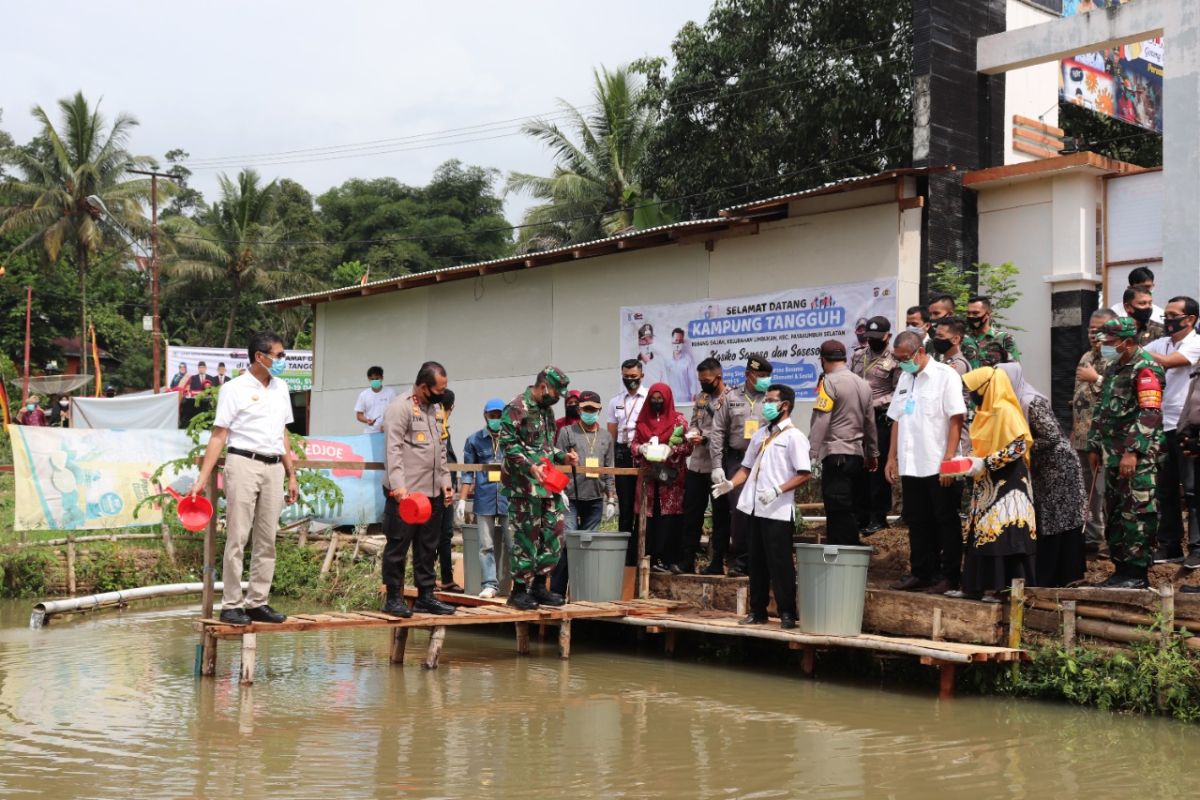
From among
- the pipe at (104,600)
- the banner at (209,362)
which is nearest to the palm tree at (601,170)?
the banner at (209,362)

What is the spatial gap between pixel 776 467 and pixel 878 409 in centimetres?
177

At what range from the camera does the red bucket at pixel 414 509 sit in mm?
8578

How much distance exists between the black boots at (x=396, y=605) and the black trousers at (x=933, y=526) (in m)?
3.62

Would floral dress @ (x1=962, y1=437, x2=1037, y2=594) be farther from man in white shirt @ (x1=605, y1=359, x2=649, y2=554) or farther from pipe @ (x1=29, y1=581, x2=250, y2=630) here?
pipe @ (x1=29, y1=581, x2=250, y2=630)

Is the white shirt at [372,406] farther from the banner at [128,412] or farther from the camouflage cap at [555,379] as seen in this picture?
the camouflage cap at [555,379]

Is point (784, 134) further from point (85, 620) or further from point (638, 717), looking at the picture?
point (638, 717)

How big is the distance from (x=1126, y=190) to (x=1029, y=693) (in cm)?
684

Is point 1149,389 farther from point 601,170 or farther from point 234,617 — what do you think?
point 601,170

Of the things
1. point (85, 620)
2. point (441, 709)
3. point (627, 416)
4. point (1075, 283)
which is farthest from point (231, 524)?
point (1075, 283)

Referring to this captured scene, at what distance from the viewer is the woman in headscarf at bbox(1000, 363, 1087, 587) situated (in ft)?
26.6

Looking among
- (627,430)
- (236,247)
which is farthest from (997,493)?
(236,247)

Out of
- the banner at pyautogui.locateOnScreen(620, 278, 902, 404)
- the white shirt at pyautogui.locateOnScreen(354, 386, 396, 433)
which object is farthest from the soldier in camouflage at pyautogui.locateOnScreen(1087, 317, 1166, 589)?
the white shirt at pyautogui.locateOnScreen(354, 386, 396, 433)

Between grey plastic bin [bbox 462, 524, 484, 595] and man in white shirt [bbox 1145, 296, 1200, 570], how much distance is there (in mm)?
5568

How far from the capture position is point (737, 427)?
9.87 m
